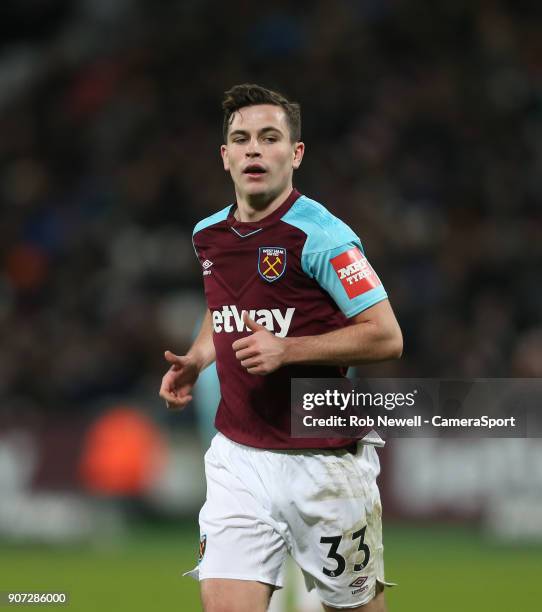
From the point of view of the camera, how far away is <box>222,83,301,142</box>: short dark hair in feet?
15.9

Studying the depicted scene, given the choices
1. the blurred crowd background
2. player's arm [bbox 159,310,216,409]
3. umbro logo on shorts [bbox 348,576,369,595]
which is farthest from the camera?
the blurred crowd background

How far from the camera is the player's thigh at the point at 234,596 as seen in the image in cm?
454

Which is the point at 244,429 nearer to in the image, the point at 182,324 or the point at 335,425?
the point at 335,425

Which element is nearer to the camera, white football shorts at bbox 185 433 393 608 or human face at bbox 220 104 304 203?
white football shorts at bbox 185 433 393 608

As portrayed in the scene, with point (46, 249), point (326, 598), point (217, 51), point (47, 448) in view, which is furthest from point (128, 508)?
point (326, 598)

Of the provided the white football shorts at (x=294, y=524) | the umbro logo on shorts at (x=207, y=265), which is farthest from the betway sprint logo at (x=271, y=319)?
the white football shorts at (x=294, y=524)

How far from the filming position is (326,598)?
4.73m

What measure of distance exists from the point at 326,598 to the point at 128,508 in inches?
294

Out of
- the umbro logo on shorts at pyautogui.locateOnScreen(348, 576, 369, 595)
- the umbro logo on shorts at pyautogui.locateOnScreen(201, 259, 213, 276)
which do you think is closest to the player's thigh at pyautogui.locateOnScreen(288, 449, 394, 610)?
the umbro logo on shorts at pyautogui.locateOnScreen(348, 576, 369, 595)

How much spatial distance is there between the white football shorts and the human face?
0.98 meters

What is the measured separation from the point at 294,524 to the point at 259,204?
3.94 ft

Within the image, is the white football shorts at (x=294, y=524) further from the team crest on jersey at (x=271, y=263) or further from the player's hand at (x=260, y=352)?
the team crest on jersey at (x=271, y=263)

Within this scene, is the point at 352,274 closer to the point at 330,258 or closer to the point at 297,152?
the point at 330,258

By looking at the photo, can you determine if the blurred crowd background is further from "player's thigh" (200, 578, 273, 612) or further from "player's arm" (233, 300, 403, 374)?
"player's arm" (233, 300, 403, 374)
